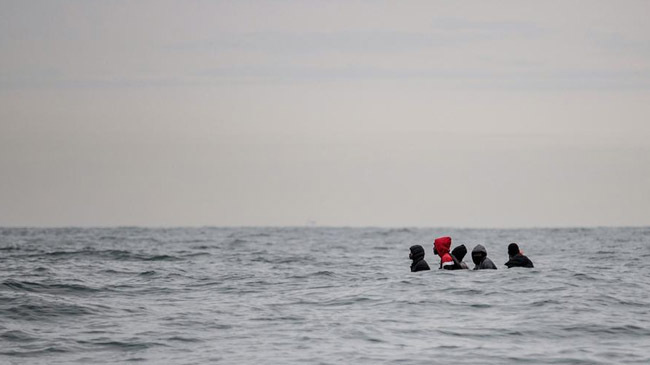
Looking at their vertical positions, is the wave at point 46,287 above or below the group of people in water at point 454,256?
below

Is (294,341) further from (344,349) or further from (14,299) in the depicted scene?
(14,299)

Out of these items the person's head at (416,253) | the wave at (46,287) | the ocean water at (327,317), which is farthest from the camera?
the person's head at (416,253)

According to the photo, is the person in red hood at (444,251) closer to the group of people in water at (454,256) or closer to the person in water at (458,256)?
the group of people in water at (454,256)

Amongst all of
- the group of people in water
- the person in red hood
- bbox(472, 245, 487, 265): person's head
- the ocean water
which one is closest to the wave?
the ocean water

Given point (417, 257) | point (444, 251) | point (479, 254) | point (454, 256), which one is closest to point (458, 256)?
point (454, 256)

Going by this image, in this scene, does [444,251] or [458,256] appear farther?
[458,256]

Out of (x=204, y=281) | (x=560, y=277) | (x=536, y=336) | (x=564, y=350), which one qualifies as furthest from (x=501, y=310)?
(x=204, y=281)

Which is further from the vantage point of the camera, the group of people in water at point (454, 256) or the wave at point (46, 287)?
the group of people in water at point (454, 256)

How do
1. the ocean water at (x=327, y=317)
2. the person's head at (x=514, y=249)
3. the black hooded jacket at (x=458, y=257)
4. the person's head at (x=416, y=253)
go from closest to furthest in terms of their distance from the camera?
the ocean water at (x=327, y=317), the person's head at (x=416, y=253), the black hooded jacket at (x=458, y=257), the person's head at (x=514, y=249)

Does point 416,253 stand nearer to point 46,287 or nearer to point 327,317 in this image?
point 327,317

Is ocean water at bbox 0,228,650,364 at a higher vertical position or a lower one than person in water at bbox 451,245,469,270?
lower

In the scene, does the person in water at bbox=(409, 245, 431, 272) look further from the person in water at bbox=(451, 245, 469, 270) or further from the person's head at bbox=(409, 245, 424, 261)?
the person in water at bbox=(451, 245, 469, 270)

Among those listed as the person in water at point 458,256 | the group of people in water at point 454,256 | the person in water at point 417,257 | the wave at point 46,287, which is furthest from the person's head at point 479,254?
the wave at point 46,287

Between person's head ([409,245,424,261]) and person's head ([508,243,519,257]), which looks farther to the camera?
person's head ([508,243,519,257])
